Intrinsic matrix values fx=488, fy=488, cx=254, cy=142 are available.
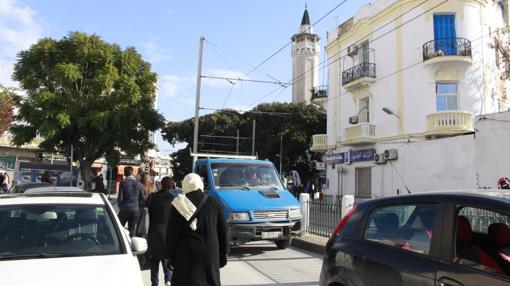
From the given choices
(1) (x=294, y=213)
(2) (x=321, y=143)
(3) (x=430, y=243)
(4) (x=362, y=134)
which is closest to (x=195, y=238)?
(3) (x=430, y=243)

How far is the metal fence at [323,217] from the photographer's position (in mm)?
12203

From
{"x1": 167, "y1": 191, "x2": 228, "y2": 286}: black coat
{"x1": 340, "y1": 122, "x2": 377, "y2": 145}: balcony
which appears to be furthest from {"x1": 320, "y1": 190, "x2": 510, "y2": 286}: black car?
{"x1": 340, "y1": 122, "x2": 377, "y2": 145}: balcony

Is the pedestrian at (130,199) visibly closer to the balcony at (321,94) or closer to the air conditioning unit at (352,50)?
the air conditioning unit at (352,50)

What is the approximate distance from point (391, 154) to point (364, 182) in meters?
3.84

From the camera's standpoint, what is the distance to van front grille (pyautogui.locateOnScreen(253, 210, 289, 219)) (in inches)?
402

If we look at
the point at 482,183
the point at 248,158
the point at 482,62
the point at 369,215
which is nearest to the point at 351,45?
the point at 482,62

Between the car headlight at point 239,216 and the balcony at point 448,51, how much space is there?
18.5 meters

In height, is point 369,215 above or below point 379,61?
below

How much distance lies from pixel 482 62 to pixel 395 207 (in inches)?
961

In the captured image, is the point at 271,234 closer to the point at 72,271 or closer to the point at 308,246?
the point at 308,246

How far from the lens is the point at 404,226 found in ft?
13.8

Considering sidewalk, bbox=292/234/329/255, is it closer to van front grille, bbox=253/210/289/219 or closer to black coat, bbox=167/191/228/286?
van front grille, bbox=253/210/289/219

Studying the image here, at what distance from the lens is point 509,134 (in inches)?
676

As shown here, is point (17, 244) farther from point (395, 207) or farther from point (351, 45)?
point (351, 45)
